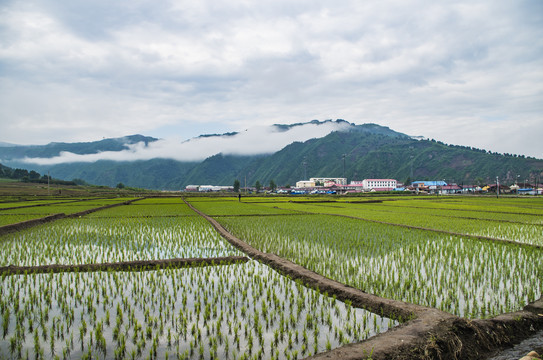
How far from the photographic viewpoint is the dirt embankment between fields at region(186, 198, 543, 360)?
11.5 feet

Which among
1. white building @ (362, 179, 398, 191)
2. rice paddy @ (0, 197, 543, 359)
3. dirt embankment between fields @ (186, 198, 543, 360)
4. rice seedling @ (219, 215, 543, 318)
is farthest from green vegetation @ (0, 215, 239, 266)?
white building @ (362, 179, 398, 191)

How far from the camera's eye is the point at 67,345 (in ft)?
12.7

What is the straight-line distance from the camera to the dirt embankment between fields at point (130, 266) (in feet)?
23.7

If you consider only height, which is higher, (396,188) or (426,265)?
(426,265)

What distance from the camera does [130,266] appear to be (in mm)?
7680

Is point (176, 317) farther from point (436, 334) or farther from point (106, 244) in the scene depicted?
point (106, 244)

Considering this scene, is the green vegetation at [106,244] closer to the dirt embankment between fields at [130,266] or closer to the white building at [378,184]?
the dirt embankment between fields at [130,266]

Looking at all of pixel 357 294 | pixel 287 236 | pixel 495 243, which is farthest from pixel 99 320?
pixel 495 243

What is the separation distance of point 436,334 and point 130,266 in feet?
20.2

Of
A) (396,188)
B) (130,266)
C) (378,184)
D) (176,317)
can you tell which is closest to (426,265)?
(176,317)

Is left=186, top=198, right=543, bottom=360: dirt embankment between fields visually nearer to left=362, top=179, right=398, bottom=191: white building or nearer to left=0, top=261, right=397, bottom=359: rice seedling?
left=0, top=261, right=397, bottom=359: rice seedling

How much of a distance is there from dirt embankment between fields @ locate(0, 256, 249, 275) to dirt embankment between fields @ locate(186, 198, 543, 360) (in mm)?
3790

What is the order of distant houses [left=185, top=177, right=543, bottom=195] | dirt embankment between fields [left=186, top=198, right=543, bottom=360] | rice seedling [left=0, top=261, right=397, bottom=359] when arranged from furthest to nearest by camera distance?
distant houses [left=185, top=177, right=543, bottom=195] → rice seedling [left=0, top=261, right=397, bottom=359] → dirt embankment between fields [left=186, top=198, right=543, bottom=360]

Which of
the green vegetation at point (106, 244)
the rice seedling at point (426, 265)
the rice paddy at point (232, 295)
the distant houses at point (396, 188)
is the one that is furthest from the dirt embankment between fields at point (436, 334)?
the distant houses at point (396, 188)
